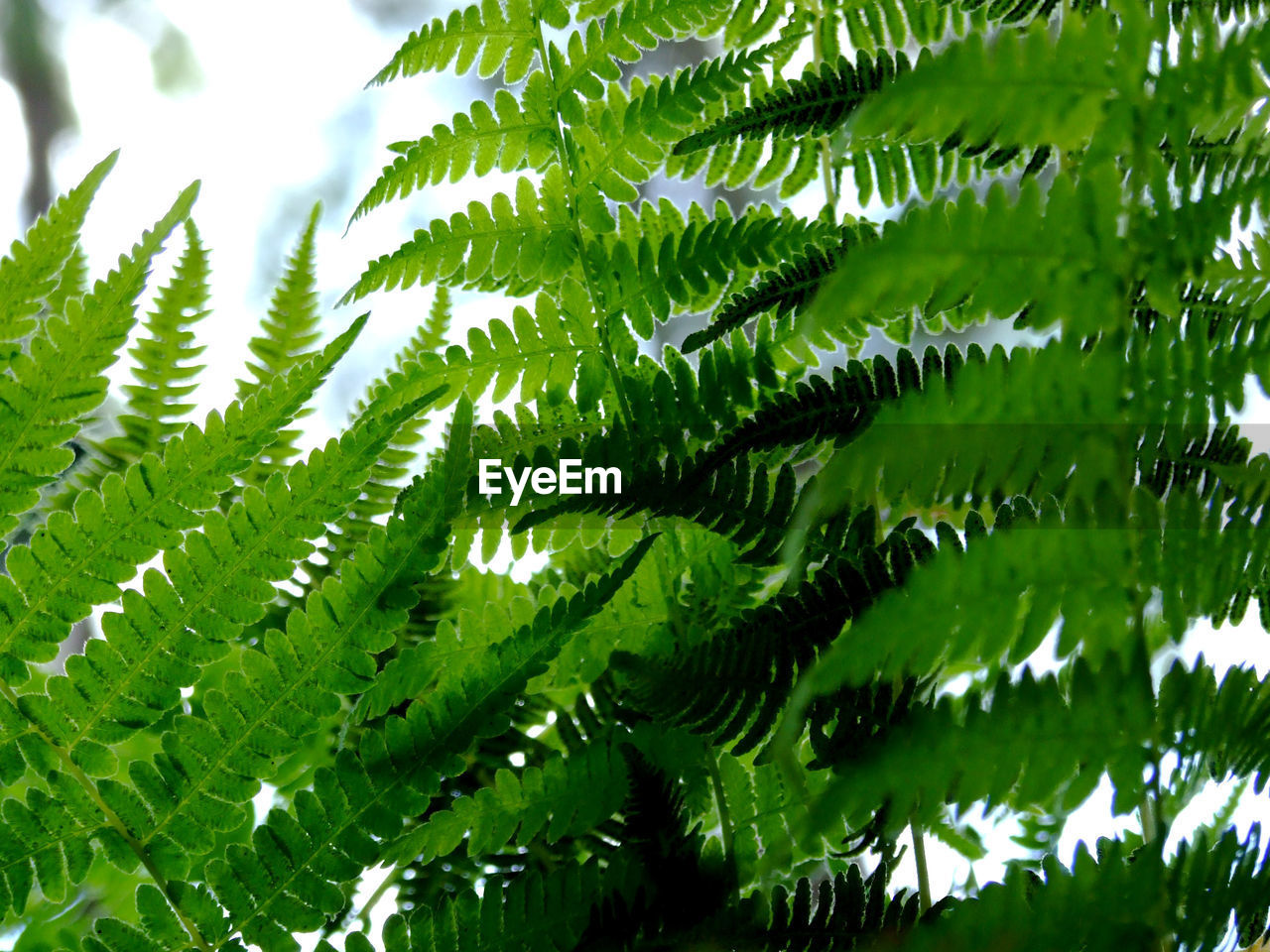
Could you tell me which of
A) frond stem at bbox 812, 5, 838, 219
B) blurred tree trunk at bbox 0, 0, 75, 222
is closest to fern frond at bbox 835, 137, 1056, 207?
frond stem at bbox 812, 5, 838, 219

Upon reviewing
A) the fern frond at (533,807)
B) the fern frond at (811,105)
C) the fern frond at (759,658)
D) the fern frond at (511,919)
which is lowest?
the fern frond at (511,919)

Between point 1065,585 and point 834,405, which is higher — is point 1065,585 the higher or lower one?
the lower one

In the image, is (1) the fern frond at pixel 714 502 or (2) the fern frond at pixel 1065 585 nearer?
(2) the fern frond at pixel 1065 585

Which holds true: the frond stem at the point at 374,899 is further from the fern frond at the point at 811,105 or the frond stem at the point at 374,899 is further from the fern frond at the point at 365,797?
the fern frond at the point at 811,105

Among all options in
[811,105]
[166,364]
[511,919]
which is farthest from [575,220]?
[511,919]

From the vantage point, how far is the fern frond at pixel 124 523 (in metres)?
0.39

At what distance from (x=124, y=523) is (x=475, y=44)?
37 cm

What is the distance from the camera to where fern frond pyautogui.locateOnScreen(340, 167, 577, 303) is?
0.60 m

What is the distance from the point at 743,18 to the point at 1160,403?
44 centimetres

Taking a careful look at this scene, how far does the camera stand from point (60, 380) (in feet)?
1.37

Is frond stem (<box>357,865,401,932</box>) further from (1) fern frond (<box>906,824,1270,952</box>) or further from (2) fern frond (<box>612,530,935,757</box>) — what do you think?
(1) fern frond (<box>906,824,1270,952</box>)

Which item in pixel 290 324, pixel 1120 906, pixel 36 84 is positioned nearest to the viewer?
pixel 1120 906

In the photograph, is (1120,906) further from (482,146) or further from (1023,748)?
(482,146)

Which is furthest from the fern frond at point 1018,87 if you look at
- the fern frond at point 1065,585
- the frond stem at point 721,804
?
the frond stem at point 721,804
